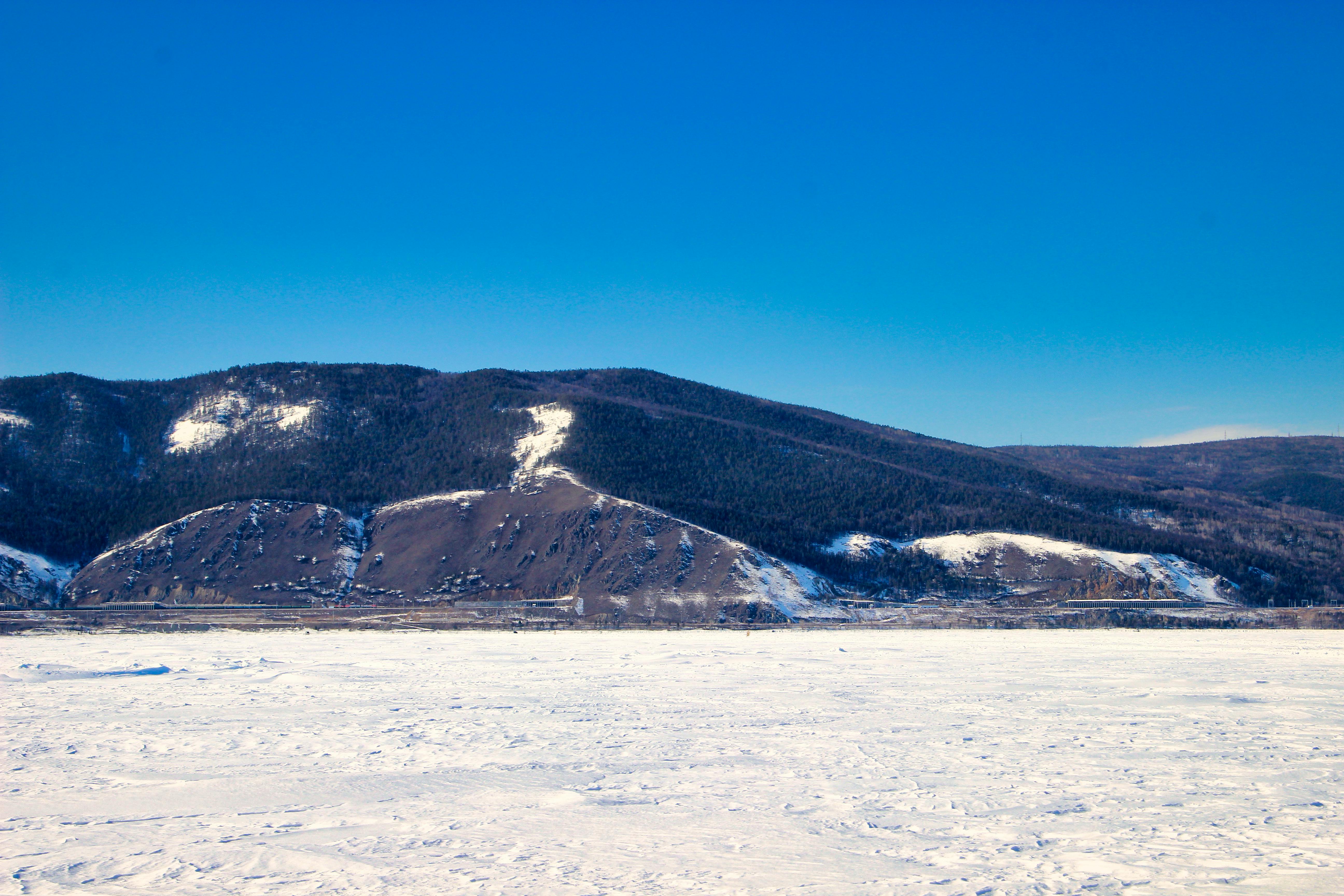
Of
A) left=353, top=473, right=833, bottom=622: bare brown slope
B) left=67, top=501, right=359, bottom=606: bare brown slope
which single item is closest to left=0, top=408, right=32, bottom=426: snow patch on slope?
left=67, top=501, right=359, bottom=606: bare brown slope

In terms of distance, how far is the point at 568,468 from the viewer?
99312mm

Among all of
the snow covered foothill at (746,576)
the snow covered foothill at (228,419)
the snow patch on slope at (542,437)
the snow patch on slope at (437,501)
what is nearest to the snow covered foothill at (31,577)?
the snow patch on slope at (437,501)

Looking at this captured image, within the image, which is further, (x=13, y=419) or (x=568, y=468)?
(x=13, y=419)

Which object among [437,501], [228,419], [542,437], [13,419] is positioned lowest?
[437,501]

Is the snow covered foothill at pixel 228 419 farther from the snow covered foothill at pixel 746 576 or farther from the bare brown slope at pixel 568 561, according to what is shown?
the snow covered foothill at pixel 746 576

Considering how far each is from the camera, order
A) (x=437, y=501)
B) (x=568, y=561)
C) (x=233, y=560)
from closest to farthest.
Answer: (x=568, y=561) → (x=233, y=560) → (x=437, y=501)

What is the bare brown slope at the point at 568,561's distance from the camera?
73062 mm

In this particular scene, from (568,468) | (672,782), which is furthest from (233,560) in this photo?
(672,782)

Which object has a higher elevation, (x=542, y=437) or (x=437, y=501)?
(x=542, y=437)

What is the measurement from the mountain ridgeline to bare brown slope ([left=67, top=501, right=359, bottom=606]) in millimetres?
3148

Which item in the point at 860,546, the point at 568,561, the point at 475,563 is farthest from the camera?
the point at 860,546

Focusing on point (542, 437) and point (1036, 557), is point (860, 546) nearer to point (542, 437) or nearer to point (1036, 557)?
point (1036, 557)

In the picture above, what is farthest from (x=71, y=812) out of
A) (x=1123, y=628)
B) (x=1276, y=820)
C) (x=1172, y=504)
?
(x=1172, y=504)

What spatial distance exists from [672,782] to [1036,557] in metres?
79.5
